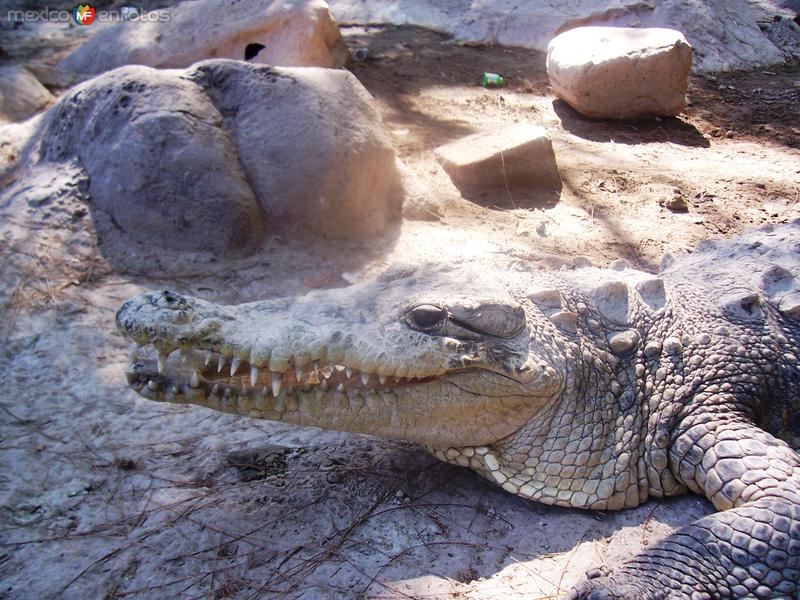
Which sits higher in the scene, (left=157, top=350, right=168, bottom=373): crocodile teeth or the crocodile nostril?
the crocodile nostril

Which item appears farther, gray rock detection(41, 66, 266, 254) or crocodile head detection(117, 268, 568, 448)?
gray rock detection(41, 66, 266, 254)

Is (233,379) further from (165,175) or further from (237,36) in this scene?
(237,36)

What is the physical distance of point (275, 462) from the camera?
2.87 m

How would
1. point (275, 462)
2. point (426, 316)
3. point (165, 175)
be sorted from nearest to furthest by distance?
point (426, 316) → point (275, 462) → point (165, 175)

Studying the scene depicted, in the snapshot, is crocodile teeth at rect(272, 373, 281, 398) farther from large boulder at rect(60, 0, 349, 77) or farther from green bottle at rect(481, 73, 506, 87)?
green bottle at rect(481, 73, 506, 87)

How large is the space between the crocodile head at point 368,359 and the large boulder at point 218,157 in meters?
2.17

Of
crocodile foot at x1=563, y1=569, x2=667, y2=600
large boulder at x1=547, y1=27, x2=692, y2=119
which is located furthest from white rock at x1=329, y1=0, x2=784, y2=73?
crocodile foot at x1=563, y1=569, x2=667, y2=600

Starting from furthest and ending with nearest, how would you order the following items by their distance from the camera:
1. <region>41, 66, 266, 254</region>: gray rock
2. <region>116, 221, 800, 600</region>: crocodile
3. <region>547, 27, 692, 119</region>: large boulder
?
<region>547, 27, 692, 119</region>: large boulder
<region>41, 66, 266, 254</region>: gray rock
<region>116, 221, 800, 600</region>: crocodile

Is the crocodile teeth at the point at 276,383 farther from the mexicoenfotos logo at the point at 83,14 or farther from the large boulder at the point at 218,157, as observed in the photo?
the mexicoenfotos logo at the point at 83,14

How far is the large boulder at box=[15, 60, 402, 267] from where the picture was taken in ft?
14.5

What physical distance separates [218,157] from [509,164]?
2.20 m

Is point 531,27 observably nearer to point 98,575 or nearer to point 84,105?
point 84,105

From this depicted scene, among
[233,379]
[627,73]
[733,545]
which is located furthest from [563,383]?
[627,73]

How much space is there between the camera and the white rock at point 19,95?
6455mm
